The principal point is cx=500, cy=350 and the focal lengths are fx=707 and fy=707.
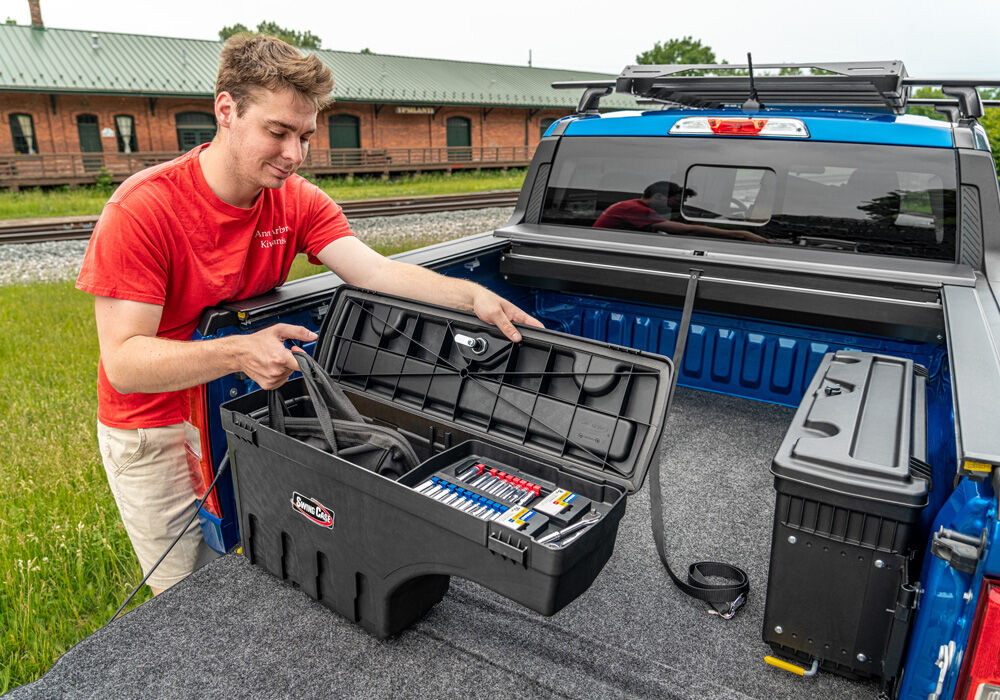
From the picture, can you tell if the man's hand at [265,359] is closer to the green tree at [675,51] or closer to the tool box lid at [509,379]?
the tool box lid at [509,379]

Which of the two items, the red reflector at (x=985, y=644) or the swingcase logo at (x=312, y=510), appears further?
the swingcase logo at (x=312, y=510)

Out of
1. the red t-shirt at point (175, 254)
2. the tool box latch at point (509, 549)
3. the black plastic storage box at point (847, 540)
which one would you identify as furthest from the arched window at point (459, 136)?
the tool box latch at point (509, 549)

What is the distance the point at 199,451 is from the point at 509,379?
44.5 inches

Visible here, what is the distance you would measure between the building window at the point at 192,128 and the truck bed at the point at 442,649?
2879 cm

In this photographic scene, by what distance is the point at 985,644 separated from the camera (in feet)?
4.25

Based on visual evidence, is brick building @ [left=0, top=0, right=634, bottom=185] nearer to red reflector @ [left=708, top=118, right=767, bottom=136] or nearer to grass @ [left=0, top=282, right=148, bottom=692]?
grass @ [left=0, top=282, right=148, bottom=692]

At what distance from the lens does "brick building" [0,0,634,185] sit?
24375 millimetres

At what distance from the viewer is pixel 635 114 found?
12.3ft

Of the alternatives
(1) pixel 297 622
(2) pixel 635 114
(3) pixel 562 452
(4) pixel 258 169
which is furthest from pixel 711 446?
(4) pixel 258 169

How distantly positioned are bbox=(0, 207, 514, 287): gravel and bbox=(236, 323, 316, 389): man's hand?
1099cm

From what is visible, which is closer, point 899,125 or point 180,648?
point 180,648

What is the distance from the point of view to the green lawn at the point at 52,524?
3.17 meters

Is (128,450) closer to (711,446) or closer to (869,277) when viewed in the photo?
(711,446)

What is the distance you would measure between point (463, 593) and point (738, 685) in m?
0.80
